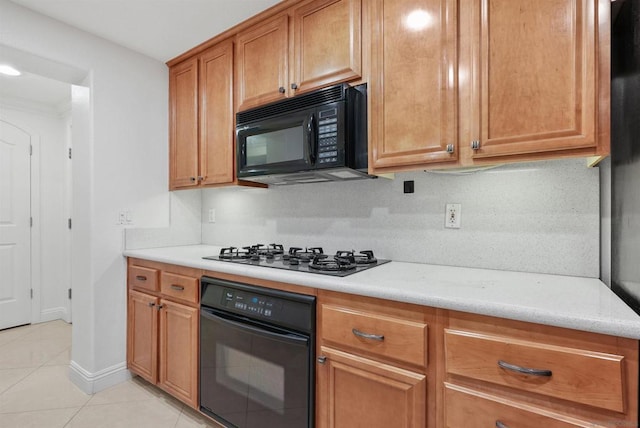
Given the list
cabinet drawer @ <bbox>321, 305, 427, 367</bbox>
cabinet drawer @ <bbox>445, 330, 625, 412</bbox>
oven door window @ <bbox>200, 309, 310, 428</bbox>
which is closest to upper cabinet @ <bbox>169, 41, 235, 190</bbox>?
oven door window @ <bbox>200, 309, 310, 428</bbox>

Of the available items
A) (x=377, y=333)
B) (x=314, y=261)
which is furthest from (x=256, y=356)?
(x=377, y=333)

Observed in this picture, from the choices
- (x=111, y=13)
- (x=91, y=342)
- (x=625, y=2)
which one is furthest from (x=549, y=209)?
(x=91, y=342)

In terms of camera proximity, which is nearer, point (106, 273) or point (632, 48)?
point (632, 48)

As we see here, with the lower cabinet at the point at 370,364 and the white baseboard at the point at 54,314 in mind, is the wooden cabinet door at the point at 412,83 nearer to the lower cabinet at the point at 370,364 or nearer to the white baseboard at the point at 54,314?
the lower cabinet at the point at 370,364

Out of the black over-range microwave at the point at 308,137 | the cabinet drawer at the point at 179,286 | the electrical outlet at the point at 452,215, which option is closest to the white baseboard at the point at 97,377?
the cabinet drawer at the point at 179,286

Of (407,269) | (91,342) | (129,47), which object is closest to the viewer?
(407,269)

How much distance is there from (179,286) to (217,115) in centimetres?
113

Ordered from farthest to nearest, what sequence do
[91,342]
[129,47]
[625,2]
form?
[129,47], [91,342], [625,2]

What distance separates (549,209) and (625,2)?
0.76m

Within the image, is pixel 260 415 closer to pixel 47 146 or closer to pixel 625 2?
pixel 625 2

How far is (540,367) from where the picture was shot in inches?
35.0

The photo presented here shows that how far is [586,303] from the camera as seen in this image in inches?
37.3

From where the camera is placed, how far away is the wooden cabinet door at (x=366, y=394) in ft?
3.57

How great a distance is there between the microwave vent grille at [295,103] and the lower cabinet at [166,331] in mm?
970
